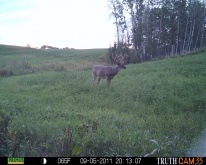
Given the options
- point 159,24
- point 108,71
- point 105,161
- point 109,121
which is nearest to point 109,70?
point 108,71

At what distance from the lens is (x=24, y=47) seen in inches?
2426

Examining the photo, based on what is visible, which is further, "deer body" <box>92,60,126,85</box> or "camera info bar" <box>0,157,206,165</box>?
"deer body" <box>92,60,126,85</box>

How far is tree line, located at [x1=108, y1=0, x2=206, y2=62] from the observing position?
41.2 metres

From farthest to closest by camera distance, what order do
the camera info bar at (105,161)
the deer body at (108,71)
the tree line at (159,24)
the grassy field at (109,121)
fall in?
the tree line at (159,24)
the deer body at (108,71)
the grassy field at (109,121)
the camera info bar at (105,161)

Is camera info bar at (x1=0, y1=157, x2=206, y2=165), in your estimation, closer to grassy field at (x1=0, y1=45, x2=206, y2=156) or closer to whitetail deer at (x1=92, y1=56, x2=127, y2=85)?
grassy field at (x1=0, y1=45, x2=206, y2=156)

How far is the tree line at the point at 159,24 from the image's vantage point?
135 feet

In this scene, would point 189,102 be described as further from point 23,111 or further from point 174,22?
point 174,22

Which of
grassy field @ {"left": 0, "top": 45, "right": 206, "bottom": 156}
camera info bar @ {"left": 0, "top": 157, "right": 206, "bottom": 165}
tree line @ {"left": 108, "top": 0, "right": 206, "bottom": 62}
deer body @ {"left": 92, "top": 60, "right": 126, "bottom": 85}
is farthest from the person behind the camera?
tree line @ {"left": 108, "top": 0, "right": 206, "bottom": 62}

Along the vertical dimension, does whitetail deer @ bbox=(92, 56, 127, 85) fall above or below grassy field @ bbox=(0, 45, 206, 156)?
above

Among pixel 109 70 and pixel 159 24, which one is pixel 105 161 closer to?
pixel 109 70

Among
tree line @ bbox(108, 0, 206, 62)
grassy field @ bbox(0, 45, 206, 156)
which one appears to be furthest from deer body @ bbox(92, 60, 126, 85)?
tree line @ bbox(108, 0, 206, 62)

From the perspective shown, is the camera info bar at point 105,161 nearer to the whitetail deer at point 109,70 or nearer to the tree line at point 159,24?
the whitetail deer at point 109,70

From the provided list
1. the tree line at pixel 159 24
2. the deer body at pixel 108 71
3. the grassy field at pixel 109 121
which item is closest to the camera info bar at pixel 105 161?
the grassy field at pixel 109 121

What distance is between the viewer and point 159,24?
4475cm
